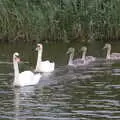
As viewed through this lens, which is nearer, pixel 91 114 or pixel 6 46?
pixel 91 114

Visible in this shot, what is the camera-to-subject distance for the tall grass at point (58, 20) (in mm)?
25469

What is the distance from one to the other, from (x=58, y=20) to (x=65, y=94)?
11870mm

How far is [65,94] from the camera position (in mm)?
14633

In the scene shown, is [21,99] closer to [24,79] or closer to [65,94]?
[65,94]

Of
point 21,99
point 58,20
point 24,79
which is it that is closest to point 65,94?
point 21,99

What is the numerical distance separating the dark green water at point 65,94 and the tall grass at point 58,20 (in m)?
4.48

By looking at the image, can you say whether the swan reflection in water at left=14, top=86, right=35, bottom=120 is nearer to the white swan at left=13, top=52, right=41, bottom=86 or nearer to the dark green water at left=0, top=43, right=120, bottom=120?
the dark green water at left=0, top=43, right=120, bottom=120

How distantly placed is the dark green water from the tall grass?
14.7 feet

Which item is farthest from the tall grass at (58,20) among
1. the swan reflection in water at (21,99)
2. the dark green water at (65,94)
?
the swan reflection in water at (21,99)

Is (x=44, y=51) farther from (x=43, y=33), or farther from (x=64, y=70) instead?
(x=64, y=70)

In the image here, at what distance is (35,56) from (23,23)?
3288 millimetres

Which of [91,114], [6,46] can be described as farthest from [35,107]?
[6,46]

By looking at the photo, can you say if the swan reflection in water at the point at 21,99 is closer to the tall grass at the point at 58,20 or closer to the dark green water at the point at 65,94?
the dark green water at the point at 65,94

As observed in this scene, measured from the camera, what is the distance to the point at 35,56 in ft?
74.8
